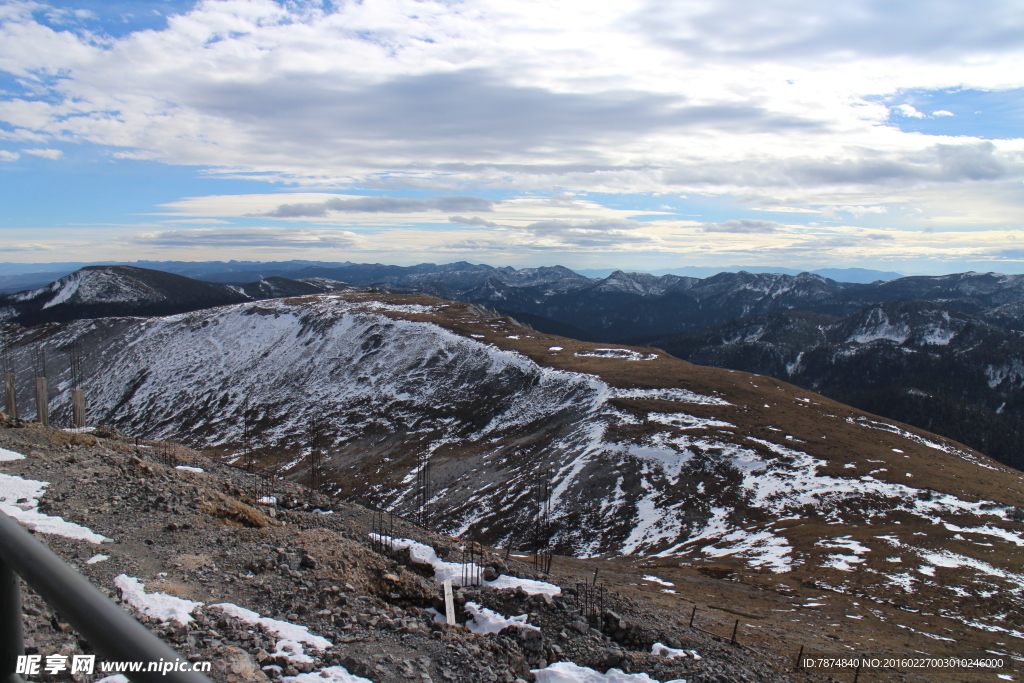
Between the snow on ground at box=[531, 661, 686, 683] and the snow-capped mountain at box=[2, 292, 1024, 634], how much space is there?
25.0m

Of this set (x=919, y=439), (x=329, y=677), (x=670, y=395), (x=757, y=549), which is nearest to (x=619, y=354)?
(x=670, y=395)

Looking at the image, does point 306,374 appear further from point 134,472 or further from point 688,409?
point 134,472

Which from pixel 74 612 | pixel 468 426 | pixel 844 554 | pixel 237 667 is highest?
pixel 74 612

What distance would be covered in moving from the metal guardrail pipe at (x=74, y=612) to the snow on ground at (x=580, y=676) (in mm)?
12452

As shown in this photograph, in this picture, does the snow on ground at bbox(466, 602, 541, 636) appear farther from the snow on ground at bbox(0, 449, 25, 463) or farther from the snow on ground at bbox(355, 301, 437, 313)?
the snow on ground at bbox(355, 301, 437, 313)

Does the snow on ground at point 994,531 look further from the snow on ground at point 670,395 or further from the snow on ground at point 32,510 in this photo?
the snow on ground at point 32,510

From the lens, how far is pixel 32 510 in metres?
14.8

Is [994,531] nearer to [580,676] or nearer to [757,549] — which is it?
[757,549]

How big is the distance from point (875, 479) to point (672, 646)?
43939 mm

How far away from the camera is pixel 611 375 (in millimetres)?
80750

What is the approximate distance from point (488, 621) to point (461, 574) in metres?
3.25

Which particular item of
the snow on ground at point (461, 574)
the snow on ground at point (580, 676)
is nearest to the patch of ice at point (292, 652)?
the snow on ground at point (580, 676)

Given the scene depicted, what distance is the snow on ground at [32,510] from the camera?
45.0 feet

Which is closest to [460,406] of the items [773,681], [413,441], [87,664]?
[413,441]
